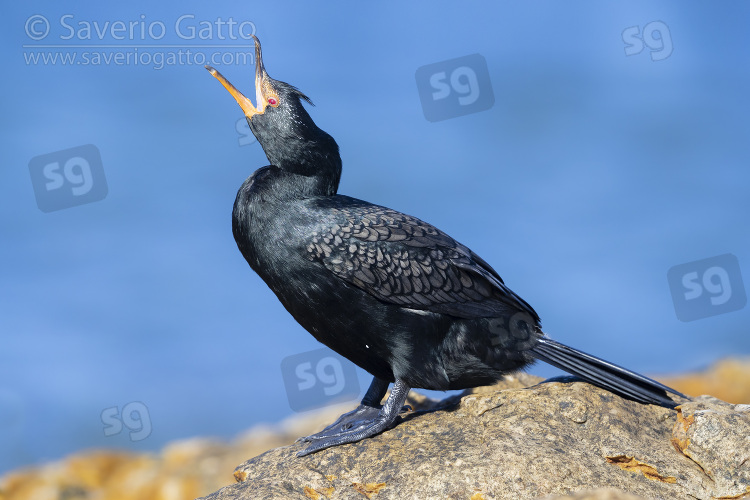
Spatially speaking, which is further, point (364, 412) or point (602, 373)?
point (364, 412)

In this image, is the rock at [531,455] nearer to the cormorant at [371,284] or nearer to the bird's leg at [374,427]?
the bird's leg at [374,427]

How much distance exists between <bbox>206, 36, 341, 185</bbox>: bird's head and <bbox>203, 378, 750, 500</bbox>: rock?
1.86 m

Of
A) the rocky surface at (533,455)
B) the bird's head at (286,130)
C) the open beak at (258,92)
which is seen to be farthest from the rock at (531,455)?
Result: the open beak at (258,92)

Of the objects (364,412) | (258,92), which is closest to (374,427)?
(364,412)

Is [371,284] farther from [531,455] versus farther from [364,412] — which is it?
[531,455]

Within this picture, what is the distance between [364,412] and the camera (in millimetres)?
5445

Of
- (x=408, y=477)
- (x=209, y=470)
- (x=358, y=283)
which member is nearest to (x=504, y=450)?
(x=408, y=477)

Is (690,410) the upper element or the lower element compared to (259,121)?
lower

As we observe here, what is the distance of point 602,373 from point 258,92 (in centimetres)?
302

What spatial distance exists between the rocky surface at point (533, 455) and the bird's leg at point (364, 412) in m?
0.26

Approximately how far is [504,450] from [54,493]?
631 centimetres

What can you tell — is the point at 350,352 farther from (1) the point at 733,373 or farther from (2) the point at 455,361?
(1) the point at 733,373

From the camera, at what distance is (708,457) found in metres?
4.68

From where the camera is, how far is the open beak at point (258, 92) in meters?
5.22
